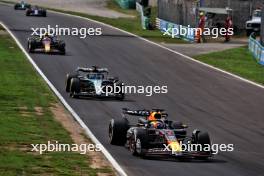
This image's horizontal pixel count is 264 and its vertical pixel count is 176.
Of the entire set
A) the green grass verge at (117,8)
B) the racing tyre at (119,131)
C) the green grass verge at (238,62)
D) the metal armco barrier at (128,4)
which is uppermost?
the racing tyre at (119,131)

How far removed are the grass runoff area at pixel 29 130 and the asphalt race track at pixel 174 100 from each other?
1003mm

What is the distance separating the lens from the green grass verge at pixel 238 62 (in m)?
42.2

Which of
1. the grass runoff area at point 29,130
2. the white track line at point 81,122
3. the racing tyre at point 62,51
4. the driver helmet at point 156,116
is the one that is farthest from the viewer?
the racing tyre at point 62,51

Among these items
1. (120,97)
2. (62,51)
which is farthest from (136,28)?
(120,97)

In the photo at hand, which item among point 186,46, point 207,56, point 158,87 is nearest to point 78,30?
point 186,46

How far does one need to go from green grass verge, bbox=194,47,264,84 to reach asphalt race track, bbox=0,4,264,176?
1251mm

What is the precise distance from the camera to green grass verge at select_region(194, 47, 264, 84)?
42234 millimetres

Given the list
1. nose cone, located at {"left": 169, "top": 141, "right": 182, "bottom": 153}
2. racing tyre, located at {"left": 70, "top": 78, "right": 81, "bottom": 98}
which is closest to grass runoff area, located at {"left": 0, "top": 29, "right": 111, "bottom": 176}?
racing tyre, located at {"left": 70, "top": 78, "right": 81, "bottom": 98}

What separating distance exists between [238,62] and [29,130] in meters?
26.9

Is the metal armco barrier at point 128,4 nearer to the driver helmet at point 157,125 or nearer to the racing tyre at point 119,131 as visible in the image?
the racing tyre at point 119,131

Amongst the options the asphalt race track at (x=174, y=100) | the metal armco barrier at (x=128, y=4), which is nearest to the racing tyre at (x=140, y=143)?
the asphalt race track at (x=174, y=100)

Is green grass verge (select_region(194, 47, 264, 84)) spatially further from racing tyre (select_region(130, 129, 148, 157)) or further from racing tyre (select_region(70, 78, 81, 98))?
racing tyre (select_region(130, 129, 148, 157))

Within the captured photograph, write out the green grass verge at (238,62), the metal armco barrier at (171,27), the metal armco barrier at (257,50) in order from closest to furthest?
the green grass verge at (238,62), the metal armco barrier at (257,50), the metal armco barrier at (171,27)

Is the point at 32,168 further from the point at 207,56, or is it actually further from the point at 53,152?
the point at 207,56
